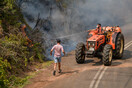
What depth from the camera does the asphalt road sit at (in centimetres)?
888

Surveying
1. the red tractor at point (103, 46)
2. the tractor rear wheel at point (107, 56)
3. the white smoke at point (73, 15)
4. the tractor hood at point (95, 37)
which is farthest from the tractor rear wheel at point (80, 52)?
the white smoke at point (73, 15)

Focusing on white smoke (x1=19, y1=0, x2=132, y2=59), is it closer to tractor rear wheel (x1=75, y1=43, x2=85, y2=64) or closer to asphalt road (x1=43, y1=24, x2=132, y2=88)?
tractor rear wheel (x1=75, y1=43, x2=85, y2=64)

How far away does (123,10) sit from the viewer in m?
42.1

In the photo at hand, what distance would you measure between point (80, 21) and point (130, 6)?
19388mm

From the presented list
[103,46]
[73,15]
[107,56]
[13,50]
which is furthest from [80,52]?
[73,15]

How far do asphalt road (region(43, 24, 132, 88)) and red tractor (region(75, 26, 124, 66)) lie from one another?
48 centimetres

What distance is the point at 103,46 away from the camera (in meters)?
13.2

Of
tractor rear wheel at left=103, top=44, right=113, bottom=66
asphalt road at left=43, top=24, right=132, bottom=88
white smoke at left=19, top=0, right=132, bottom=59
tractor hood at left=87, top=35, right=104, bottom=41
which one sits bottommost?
asphalt road at left=43, top=24, right=132, bottom=88

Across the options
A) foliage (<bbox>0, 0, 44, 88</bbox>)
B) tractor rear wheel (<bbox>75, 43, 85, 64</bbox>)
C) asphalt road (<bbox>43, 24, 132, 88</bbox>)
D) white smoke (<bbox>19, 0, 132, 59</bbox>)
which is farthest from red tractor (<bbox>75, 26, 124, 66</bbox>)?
white smoke (<bbox>19, 0, 132, 59</bbox>)

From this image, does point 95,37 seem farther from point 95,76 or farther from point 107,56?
point 95,76

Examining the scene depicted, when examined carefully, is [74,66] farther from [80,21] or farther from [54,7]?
[80,21]

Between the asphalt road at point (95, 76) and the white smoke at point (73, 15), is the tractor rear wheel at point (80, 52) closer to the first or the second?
the asphalt road at point (95, 76)

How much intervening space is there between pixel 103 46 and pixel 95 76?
3.61 metres

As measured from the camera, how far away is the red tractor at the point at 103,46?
463 inches
